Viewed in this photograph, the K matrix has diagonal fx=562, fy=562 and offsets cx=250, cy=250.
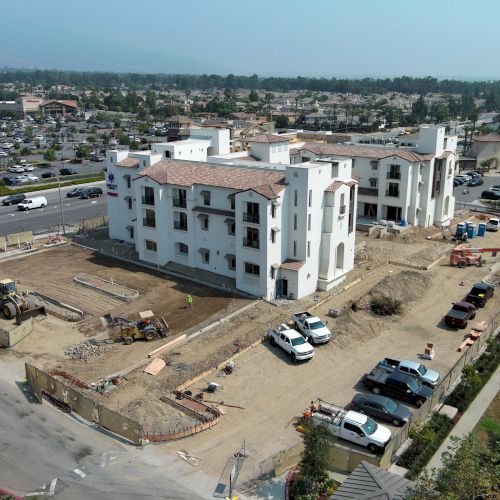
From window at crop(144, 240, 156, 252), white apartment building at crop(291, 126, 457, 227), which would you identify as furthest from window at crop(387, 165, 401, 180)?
window at crop(144, 240, 156, 252)

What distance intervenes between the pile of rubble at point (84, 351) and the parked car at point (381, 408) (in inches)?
628

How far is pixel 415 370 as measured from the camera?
1241 inches

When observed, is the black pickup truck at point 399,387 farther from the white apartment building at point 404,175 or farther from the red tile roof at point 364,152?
the red tile roof at point 364,152

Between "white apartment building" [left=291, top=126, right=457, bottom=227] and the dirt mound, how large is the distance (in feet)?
53.0

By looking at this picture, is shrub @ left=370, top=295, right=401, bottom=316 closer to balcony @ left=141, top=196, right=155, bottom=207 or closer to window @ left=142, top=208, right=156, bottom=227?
window @ left=142, top=208, right=156, bottom=227

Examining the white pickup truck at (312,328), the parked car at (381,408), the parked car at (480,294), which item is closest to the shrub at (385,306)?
the white pickup truck at (312,328)

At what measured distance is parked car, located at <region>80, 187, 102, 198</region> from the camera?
7931cm

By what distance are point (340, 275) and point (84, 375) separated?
22293mm

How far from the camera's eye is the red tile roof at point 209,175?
42.9 metres

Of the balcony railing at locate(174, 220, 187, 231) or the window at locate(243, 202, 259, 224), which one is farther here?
the balcony railing at locate(174, 220, 187, 231)

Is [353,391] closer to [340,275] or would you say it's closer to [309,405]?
A: [309,405]

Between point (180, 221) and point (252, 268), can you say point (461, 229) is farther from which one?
point (180, 221)

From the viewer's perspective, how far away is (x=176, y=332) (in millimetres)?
37531

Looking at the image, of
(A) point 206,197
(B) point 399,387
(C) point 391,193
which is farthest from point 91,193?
(B) point 399,387
